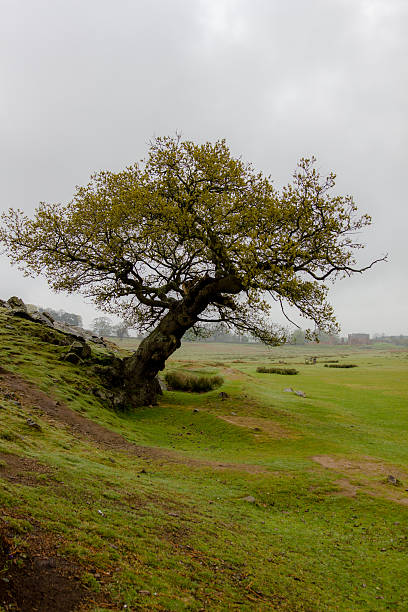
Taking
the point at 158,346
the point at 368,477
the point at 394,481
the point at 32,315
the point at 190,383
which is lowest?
the point at 368,477

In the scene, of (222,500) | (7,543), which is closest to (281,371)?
(222,500)

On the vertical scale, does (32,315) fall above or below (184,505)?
above

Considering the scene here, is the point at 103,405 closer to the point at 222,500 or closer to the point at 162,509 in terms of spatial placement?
the point at 222,500

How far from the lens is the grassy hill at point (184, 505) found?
482cm

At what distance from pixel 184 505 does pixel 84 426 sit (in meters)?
7.03

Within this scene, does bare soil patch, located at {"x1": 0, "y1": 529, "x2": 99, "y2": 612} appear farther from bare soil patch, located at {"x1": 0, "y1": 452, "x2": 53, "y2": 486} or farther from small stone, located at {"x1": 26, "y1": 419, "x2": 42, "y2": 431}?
small stone, located at {"x1": 26, "y1": 419, "x2": 42, "y2": 431}

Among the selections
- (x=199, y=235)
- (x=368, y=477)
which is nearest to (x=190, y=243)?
(x=199, y=235)

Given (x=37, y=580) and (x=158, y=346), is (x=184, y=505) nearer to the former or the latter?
(x=37, y=580)

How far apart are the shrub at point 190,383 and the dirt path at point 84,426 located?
14.3 meters

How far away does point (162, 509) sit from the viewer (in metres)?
8.00

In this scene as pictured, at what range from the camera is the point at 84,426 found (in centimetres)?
1449

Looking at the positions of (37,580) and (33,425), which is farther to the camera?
(33,425)

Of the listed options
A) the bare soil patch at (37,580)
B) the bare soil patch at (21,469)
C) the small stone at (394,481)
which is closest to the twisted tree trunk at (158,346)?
the small stone at (394,481)

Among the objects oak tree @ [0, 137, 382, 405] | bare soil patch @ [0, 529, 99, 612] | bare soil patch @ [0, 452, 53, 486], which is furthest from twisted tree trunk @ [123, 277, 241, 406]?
bare soil patch @ [0, 529, 99, 612]
